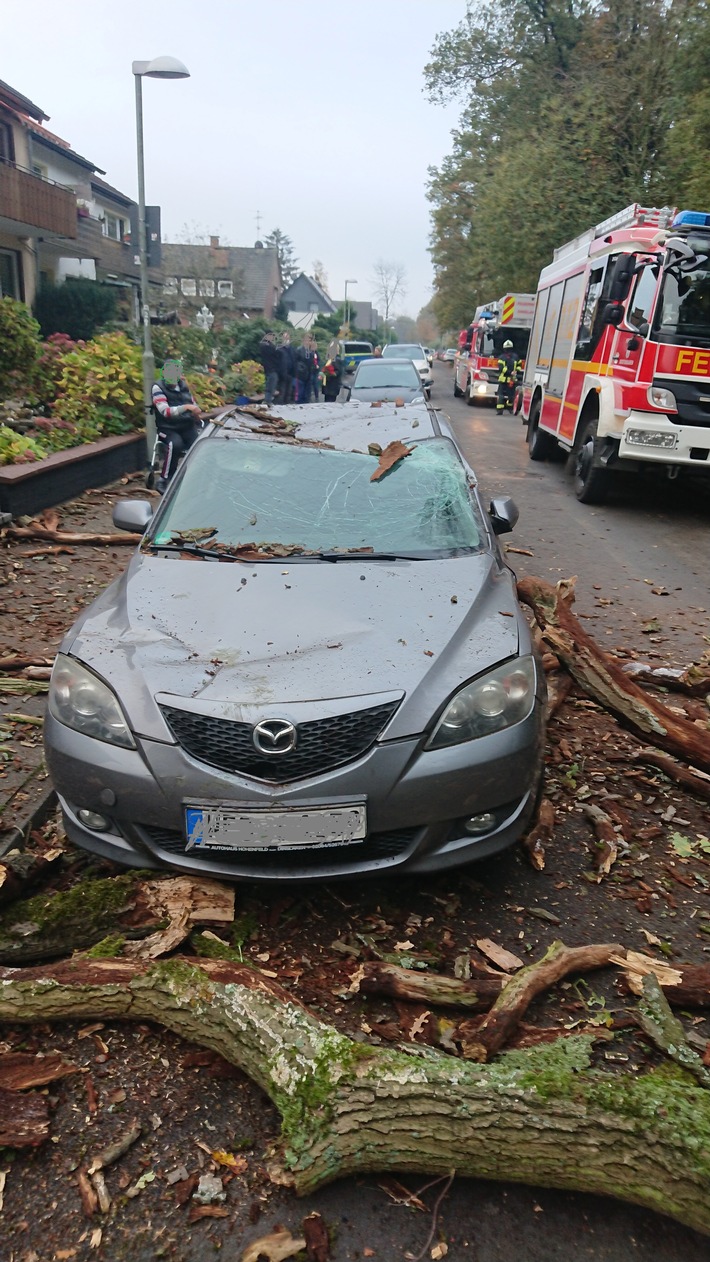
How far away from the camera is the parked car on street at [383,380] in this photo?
15.9 m

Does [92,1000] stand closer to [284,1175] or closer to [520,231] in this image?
[284,1175]

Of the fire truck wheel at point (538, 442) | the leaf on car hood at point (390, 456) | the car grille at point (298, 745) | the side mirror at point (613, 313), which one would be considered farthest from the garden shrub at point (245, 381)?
the car grille at point (298, 745)

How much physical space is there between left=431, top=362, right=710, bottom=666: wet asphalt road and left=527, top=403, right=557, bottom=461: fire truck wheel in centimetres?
26

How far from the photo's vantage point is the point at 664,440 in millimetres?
9930

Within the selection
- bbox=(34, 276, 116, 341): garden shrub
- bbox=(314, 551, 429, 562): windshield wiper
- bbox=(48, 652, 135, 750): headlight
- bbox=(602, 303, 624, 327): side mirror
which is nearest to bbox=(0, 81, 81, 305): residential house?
bbox=(34, 276, 116, 341): garden shrub

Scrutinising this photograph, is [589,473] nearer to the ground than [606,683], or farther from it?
nearer to the ground

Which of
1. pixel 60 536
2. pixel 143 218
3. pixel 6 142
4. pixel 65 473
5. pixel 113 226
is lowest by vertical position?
pixel 60 536

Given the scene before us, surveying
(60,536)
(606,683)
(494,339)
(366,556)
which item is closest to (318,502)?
(366,556)

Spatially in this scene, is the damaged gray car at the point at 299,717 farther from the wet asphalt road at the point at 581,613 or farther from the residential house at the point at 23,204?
the residential house at the point at 23,204

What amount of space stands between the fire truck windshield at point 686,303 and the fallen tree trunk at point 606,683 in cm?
574

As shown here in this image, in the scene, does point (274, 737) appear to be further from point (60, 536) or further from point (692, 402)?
point (692, 402)

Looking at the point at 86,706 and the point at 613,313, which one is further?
the point at 613,313

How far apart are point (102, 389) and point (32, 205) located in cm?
1659

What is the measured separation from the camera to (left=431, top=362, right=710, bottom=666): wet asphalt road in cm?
666
